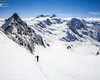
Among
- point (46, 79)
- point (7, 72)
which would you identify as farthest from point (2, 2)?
point (46, 79)

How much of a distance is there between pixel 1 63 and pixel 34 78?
17.6 ft

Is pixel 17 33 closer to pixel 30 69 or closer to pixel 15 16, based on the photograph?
pixel 15 16

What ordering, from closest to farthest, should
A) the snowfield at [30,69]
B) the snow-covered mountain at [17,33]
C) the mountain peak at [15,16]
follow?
the snowfield at [30,69]
the snow-covered mountain at [17,33]
the mountain peak at [15,16]

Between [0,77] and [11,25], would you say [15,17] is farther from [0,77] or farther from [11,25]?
[0,77]

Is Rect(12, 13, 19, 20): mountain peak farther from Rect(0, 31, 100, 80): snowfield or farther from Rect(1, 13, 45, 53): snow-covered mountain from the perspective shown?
Rect(0, 31, 100, 80): snowfield

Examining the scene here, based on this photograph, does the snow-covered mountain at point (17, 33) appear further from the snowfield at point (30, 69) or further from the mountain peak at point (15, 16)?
the snowfield at point (30, 69)

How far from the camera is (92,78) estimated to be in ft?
70.4

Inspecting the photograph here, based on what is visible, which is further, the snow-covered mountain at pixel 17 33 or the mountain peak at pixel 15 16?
the mountain peak at pixel 15 16

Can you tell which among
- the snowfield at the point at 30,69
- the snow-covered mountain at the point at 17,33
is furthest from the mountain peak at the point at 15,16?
the snowfield at the point at 30,69

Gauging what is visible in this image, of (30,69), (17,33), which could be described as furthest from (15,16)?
(30,69)

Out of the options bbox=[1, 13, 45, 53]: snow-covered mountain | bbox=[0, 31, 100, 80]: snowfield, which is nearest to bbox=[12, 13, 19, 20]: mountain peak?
bbox=[1, 13, 45, 53]: snow-covered mountain

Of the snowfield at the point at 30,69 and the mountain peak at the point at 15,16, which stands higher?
the mountain peak at the point at 15,16

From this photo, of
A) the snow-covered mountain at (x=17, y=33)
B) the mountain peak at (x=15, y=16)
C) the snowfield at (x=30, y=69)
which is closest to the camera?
the snowfield at (x=30, y=69)

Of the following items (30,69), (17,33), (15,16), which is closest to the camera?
(30,69)
